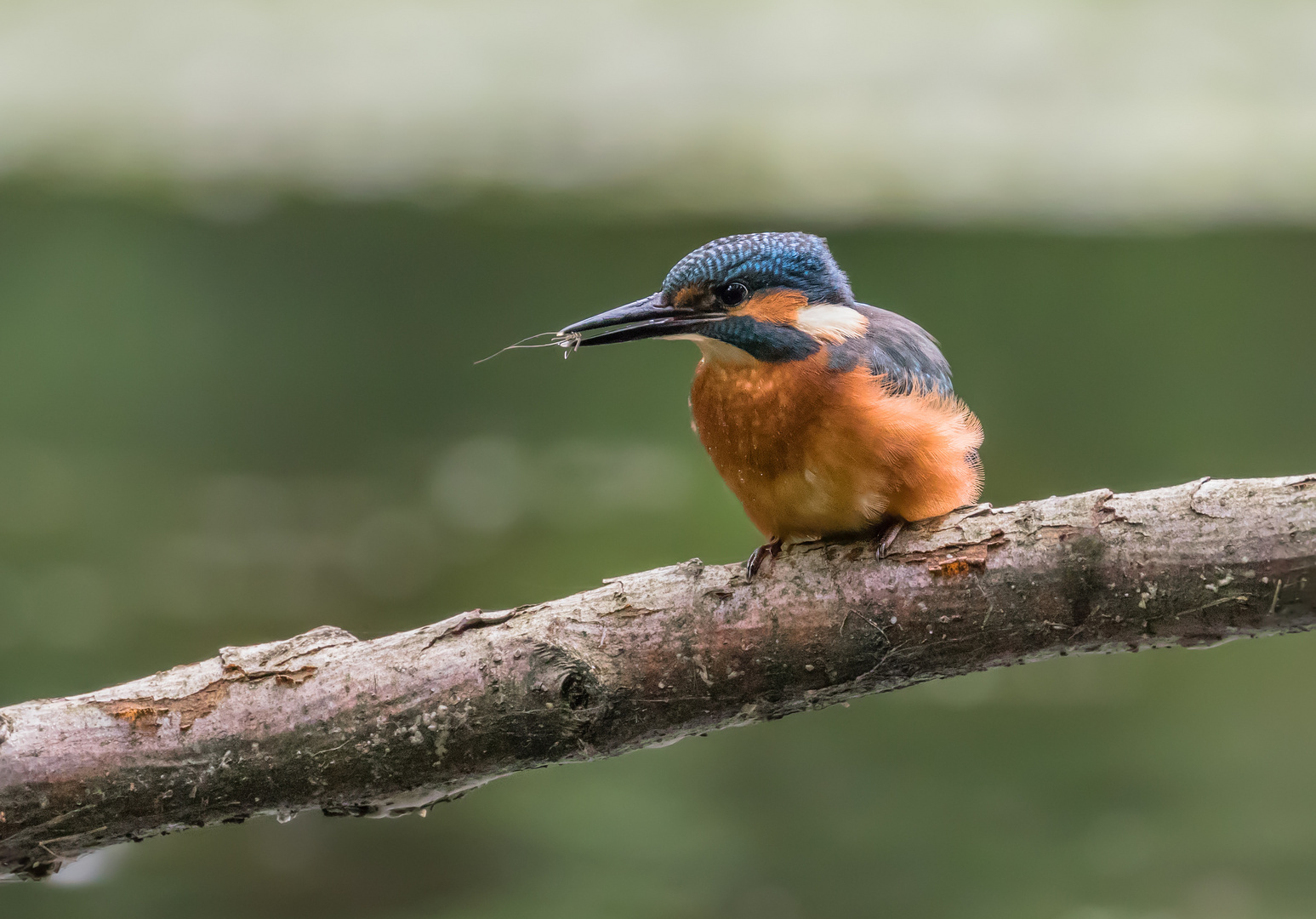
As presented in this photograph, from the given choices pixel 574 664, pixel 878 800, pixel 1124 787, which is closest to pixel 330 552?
pixel 878 800

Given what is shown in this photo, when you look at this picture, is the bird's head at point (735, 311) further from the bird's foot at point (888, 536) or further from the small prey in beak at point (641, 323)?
the bird's foot at point (888, 536)

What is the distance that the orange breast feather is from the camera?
153 centimetres

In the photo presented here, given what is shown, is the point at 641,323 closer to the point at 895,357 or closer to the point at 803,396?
the point at 803,396

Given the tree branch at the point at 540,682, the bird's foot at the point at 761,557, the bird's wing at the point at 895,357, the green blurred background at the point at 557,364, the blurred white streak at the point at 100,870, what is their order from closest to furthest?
the tree branch at the point at 540,682 < the bird's foot at the point at 761,557 < the bird's wing at the point at 895,357 < the blurred white streak at the point at 100,870 < the green blurred background at the point at 557,364

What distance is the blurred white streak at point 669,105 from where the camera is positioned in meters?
3.38

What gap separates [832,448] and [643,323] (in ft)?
1.19

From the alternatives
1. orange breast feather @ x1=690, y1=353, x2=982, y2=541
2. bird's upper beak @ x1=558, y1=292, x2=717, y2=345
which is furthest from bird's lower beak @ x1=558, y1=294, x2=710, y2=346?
orange breast feather @ x1=690, y1=353, x2=982, y2=541

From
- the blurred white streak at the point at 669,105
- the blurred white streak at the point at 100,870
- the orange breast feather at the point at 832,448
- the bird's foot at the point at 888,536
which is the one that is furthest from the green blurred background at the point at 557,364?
the bird's foot at the point at 888,536

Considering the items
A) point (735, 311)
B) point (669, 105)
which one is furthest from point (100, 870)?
point (669, 105)

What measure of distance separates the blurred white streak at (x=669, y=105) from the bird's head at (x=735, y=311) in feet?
6.32

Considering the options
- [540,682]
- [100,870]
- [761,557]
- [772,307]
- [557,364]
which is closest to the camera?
[540,682]

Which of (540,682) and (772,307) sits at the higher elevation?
(772,307)

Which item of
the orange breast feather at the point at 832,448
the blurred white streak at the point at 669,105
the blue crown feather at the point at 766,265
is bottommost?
the orange breast feather at the point at 832,448

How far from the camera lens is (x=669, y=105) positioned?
3498 millimetres
